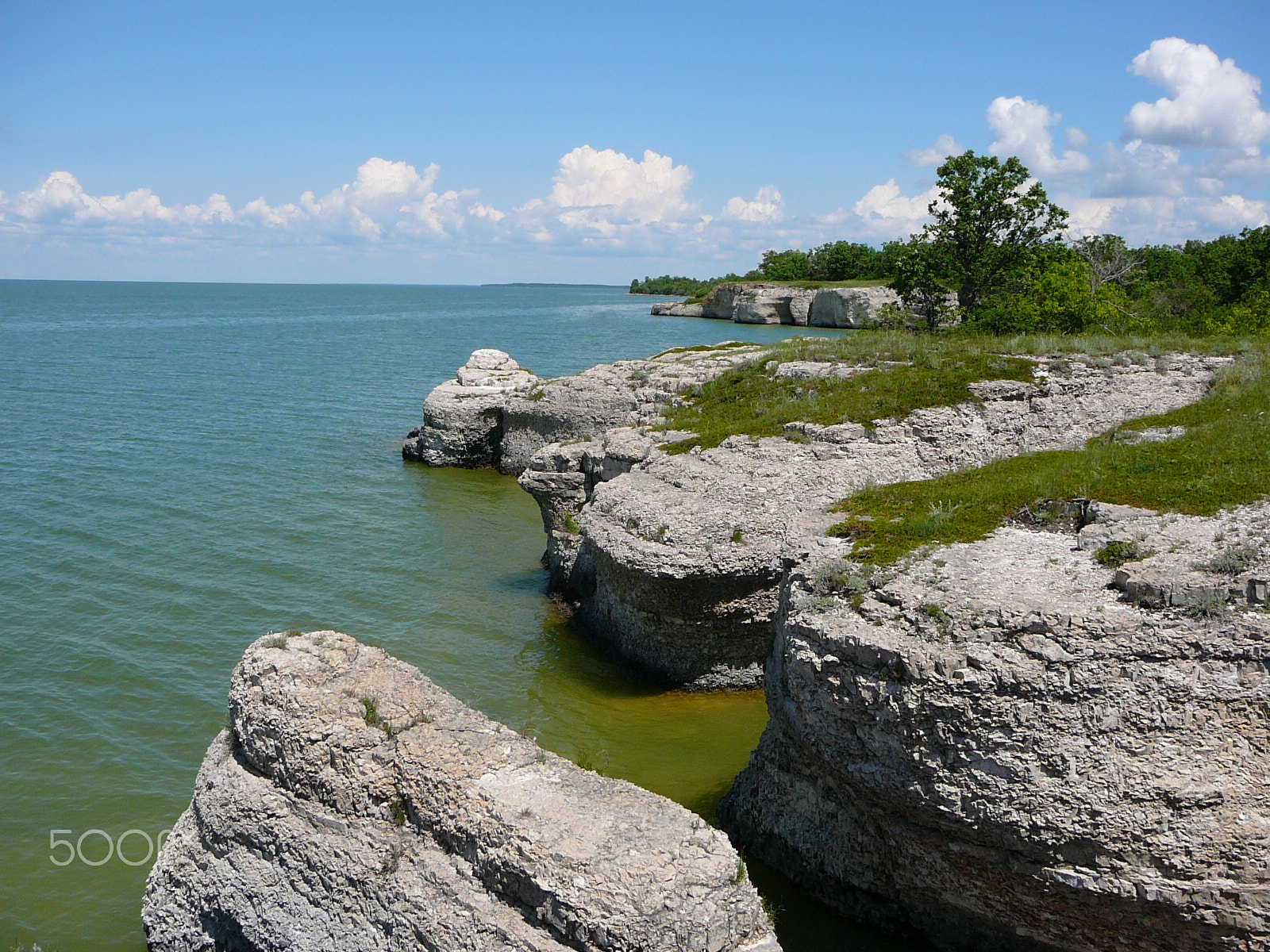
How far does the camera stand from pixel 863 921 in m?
9.69

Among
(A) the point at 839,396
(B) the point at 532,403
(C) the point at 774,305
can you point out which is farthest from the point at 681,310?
(A) the point at 839,396

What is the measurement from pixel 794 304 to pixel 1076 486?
10197cm

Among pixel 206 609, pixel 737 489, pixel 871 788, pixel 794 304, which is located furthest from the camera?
pixel 794 304

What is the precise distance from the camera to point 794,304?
110 m

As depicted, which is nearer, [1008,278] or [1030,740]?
[1030,740]

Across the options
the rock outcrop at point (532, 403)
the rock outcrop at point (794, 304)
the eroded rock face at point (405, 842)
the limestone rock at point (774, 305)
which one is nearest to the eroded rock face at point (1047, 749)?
the eroded rock face at point (405, 842)

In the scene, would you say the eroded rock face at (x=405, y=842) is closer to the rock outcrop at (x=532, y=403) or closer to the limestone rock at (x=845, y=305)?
the rock outcrop at (x=532, y=403)

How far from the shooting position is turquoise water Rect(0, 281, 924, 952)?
12133 mm

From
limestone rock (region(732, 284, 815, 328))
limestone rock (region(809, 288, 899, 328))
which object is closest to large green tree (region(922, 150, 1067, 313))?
limestone rock (region(809, 288, 899, 328))

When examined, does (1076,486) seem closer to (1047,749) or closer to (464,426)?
(1047,749)

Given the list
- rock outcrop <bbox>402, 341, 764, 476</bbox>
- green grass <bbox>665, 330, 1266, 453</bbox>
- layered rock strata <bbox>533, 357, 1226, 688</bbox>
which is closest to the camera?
layered rock strata <bbox>533, 357, 1226, 688</bbox>

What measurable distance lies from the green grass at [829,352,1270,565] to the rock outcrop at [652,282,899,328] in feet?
260

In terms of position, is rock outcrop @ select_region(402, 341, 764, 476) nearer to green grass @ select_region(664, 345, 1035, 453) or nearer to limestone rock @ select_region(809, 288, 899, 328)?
green grass @ select_region(664, 345, 1035, 453)

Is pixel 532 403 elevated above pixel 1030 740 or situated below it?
above
